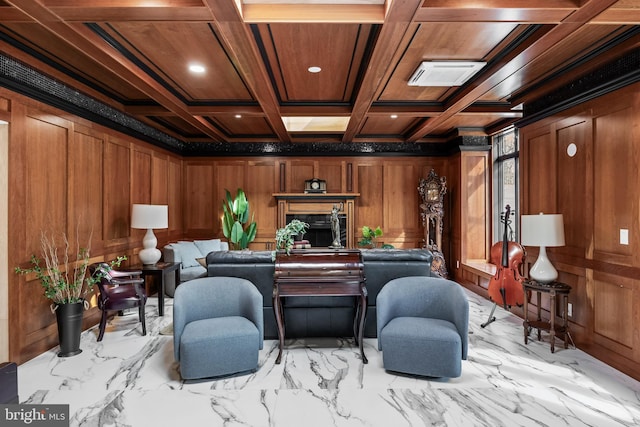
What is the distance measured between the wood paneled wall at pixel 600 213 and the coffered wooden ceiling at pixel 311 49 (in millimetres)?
501

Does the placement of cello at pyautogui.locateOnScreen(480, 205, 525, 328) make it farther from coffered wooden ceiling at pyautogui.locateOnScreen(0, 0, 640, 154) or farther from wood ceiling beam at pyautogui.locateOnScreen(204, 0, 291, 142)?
wood ceiling beam at pyautogui.locateOnScreen(204, 0, 291, 142)

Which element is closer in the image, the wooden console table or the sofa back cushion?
the wooden console table

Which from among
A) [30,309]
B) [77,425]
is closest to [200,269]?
[30,309]

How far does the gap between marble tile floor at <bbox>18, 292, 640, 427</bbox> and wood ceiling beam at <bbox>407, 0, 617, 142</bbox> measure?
2.60 meters

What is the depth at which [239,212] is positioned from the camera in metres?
6.60

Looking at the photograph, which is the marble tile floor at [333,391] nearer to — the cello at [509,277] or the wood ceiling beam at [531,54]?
the cello at [509,277]

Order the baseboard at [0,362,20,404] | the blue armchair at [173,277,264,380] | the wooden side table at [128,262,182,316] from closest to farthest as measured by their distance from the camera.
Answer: the baseboard at [0,362,20,404] < the blue armchair at [173,277,264,380] < the wooden side table at [128,262,182,316]

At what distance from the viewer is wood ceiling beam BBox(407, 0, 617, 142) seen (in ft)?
7.61

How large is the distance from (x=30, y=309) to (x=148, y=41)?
8.53 ft

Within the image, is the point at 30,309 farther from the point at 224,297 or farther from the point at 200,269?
the point at 200,269

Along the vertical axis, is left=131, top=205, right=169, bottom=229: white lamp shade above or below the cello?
above

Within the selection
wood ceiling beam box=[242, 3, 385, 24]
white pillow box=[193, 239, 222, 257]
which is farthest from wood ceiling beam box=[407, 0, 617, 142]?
white pillow box=[193, 239, 222, 257]

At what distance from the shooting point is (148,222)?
4613 mm

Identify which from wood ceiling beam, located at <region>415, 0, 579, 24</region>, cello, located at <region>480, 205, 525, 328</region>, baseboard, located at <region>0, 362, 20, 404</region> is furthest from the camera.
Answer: cello, located at <region>480, 205, 525, 328</region>
